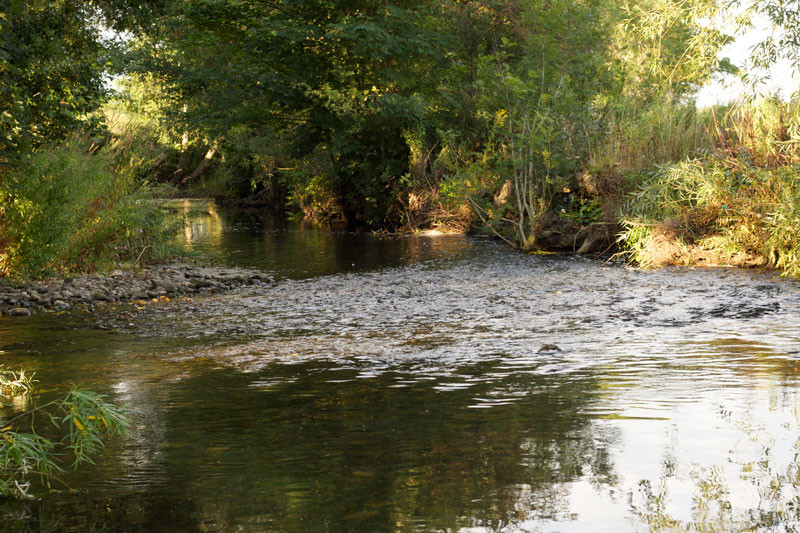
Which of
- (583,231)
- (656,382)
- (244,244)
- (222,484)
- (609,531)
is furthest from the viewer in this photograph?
(244,244)

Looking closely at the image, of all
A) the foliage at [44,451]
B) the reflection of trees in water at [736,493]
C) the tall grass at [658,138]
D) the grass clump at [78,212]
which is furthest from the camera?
the tall grass at [658,138]

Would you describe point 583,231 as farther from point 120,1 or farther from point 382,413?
point 382,413

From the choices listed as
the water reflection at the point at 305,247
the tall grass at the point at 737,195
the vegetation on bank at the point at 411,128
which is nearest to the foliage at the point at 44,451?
the vegetation on bank at the point at 411,128

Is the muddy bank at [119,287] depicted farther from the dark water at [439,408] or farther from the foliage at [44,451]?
the foliage at [44,451]

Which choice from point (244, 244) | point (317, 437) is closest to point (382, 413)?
point (317, 437)

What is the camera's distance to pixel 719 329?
1046 cm

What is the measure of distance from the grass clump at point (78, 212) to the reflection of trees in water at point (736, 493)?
9754 millimetres

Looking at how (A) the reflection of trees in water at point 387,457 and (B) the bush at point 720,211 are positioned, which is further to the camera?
(B) the bush at point 720,211

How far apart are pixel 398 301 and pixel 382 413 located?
21.9 ft

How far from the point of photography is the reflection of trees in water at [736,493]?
172 inches

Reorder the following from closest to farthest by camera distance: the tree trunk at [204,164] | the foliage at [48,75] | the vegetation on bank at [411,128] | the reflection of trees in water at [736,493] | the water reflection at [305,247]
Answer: the reflection of trees in water at [736,493] < the foliage at [48,75] < the vegetation on bank at [411,128] < the water reflection at [305,247] < the tree trunk at [204,164]

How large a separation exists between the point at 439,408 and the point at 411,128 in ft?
71.6

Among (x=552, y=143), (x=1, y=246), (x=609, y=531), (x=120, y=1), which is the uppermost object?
(x=120, y=1)

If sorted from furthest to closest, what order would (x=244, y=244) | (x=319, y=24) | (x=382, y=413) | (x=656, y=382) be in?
(x=319, y=24) < (x=244, y=244) < (x=656, y=382) < (x=382, y=413)
